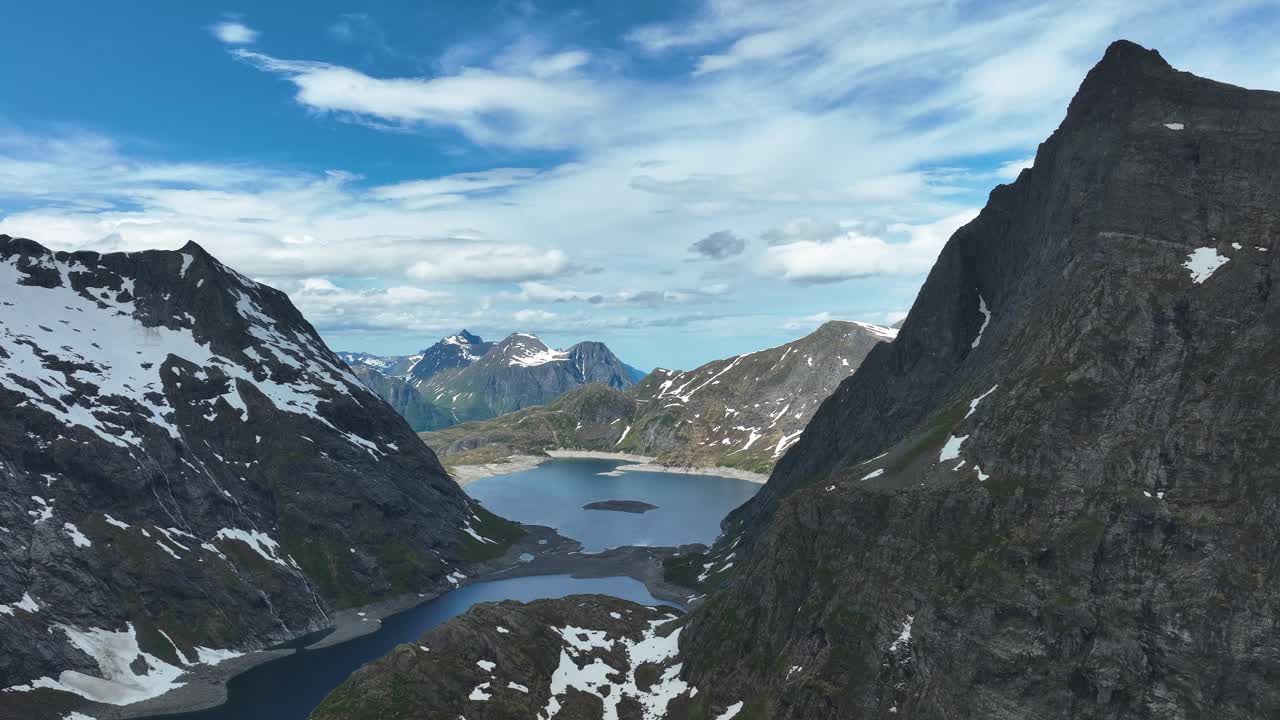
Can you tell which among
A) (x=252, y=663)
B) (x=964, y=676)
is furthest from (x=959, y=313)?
(x=252, y=663)

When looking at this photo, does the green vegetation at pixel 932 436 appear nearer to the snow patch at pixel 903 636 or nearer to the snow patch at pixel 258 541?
the snow patch at pixel 903 636

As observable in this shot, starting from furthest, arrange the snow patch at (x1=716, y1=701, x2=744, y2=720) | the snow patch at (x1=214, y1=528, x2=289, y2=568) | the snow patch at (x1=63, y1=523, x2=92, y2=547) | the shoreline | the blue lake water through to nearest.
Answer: the snow patch at (x1=214, y1=528, x2=289, y2=568) → the snow patch at (x1=63, y1=523, x2=92, y2=547) → the blue lake water → the shoreline → the snow patch at (x1=716, y1=701, x2=744, y2=720)

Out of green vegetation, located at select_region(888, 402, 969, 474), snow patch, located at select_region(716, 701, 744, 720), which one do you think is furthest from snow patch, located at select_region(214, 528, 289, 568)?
green vegetation, located at select_region(888, 402, 969, 474)

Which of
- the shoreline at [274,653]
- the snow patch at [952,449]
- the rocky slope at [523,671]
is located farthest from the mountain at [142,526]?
the snow patch at [952,449]

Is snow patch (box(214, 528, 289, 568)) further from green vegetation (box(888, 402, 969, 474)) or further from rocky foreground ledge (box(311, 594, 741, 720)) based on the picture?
green vegetation (box(888, 402, 969, 474))

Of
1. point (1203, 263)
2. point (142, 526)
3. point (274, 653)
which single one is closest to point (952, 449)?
point (1203, 263)

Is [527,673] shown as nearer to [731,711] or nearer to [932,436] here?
[731,711]
